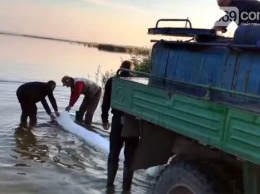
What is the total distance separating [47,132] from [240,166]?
6518 mm

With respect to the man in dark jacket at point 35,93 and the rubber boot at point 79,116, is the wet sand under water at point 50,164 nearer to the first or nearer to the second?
the man in dark jacket at point 35,93

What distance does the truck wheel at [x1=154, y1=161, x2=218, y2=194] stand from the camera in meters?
3.46

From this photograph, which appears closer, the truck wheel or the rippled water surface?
the truck wheel

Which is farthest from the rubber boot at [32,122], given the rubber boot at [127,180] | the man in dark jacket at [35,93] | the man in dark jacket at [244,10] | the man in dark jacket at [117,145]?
the man in dark jacket at [244,10]

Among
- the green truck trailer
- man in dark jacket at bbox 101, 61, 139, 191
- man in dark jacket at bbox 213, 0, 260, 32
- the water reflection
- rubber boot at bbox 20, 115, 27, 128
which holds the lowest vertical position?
the water reflection

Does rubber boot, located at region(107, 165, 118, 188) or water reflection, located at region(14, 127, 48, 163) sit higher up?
rubber boot, located at region(107, 165, 118, 188)

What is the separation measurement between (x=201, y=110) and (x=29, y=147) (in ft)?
18.0

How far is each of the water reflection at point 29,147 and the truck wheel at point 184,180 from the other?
3.83m

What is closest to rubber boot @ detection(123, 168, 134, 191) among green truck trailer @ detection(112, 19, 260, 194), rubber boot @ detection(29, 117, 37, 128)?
green truck trailer @ detection(112, 19, 260, 194)

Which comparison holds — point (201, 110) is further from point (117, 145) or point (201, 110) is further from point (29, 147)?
point (29, 147)

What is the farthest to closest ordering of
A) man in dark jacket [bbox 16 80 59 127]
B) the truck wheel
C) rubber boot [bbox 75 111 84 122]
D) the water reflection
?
rubber boot [bbox 75 111 84 122], man in dark jacket [bbox 16 80 59 127], the water reflection, the truck wheel

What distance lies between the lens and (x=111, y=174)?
6.12m

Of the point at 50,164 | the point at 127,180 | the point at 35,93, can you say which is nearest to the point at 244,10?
the point at 127,180

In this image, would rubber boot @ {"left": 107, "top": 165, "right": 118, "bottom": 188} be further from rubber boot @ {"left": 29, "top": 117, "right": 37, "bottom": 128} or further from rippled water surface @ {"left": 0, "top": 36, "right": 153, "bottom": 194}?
rubber boot @ {"left": 29, "top": 117, "right": 37, "bottom": 128}
